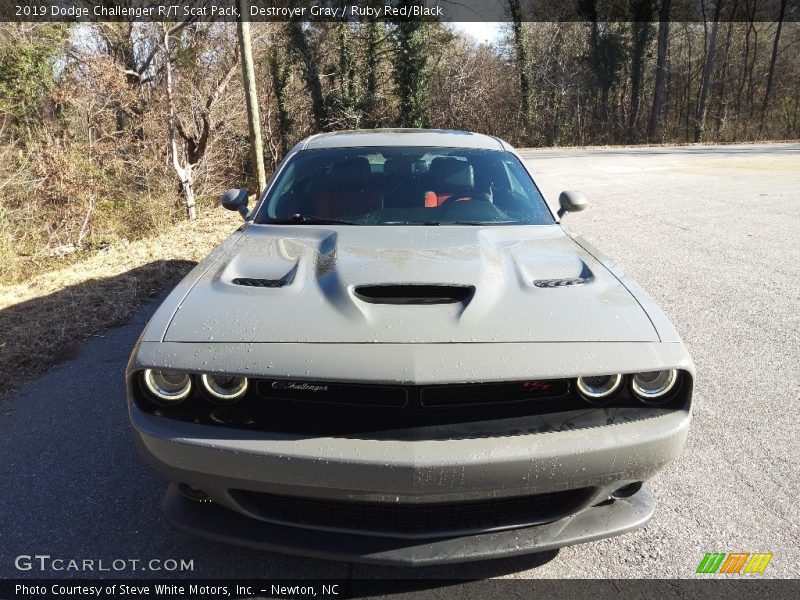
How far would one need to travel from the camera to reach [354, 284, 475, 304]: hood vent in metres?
2.15

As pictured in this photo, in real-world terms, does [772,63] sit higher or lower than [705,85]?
higher

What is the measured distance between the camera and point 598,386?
198cm

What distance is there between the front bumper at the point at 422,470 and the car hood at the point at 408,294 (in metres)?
0.31

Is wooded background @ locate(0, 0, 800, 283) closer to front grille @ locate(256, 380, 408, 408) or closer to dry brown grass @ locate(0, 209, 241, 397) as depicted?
dry brown grass @ locate(0, 209, 241, 397)

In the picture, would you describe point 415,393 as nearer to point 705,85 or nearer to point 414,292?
point 414,292

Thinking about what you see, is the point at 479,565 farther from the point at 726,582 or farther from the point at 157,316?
the point at 157,316

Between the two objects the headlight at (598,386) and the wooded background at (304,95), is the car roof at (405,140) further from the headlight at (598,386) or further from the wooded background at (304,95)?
the wooded background at (304,95)

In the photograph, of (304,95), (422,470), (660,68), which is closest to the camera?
(422,470)

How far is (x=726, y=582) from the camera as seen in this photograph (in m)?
2.12

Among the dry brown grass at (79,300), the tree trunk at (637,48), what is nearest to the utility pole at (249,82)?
the dry brown grass at (79,300)

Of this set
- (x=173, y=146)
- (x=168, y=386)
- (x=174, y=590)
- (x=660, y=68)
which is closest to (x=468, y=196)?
(x=168, y=386)

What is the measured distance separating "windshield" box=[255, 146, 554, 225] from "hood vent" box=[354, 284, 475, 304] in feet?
3.27

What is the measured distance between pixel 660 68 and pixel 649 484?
34590 mm

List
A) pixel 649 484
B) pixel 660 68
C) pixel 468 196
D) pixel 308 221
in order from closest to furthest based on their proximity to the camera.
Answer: pixel 649 484
pixel 308 221
pixel 468 196
pixel 660 68
